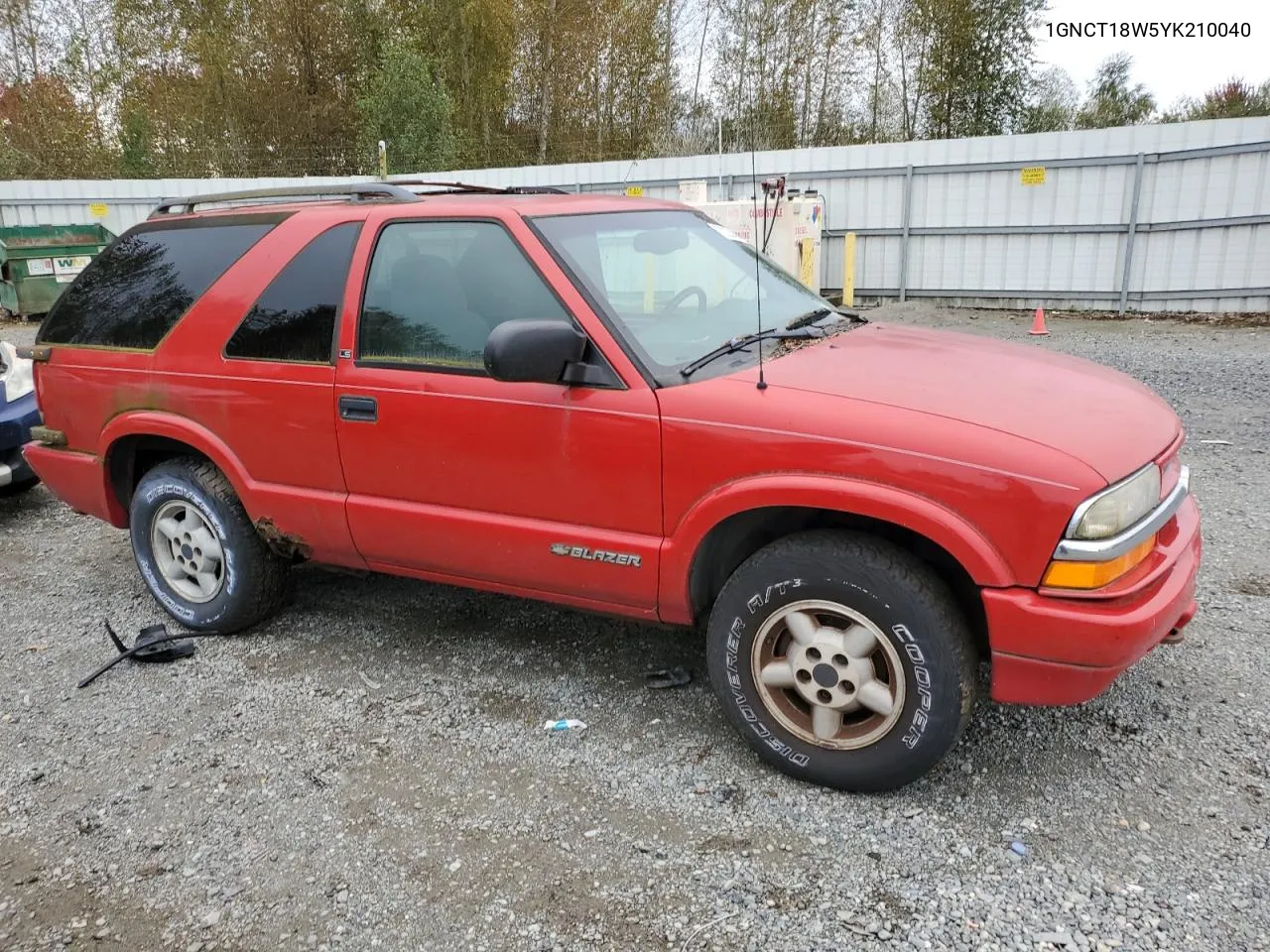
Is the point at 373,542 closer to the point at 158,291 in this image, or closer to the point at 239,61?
the point at 158,291

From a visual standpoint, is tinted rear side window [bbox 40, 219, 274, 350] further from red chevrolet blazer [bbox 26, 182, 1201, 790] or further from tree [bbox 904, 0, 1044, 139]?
tree [bbox 904, 0, 1044, 139]

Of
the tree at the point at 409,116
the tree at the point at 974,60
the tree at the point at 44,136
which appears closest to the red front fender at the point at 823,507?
the tree at the point at 409,116

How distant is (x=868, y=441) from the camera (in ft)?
8.63

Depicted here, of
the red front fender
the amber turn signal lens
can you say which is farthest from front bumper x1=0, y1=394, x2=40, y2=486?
the amber turn signal lens

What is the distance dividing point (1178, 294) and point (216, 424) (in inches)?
536

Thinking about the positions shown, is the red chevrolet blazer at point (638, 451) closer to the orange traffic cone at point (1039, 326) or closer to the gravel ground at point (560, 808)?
the gravel ground at point (560, 808)

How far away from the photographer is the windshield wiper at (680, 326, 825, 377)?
9.98ft

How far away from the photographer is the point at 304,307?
3652mm

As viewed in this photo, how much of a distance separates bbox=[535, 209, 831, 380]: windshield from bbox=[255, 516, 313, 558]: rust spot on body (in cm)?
164

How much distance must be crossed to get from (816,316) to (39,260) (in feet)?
51.2

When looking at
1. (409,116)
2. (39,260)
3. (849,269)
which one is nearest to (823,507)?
(849,269)

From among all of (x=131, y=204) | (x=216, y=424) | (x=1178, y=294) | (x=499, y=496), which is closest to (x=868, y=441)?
(x=499, y=496)

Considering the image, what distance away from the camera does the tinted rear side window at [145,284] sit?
3934 mm

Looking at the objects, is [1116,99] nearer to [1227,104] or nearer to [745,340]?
[1227,104]
